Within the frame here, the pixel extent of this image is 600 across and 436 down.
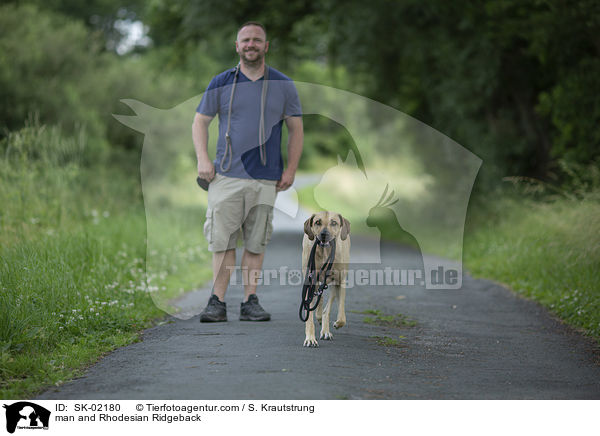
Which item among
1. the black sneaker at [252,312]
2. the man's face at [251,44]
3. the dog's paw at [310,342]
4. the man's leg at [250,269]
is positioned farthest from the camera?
the man's leg at [250,269]

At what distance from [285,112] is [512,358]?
10.8ft

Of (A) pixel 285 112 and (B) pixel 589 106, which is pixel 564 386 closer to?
(A) pixel 285 112

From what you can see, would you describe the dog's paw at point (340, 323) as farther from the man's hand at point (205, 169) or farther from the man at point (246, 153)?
the man's hand at point (205, 169)

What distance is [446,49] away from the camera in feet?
53.2

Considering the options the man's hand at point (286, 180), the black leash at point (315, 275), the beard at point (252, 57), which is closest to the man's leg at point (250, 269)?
the man's hand at point (286, 180)

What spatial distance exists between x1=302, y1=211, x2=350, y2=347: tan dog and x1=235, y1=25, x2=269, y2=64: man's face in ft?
5.94

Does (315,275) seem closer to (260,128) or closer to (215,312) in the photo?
(215,312)

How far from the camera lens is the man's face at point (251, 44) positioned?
23.8 ft

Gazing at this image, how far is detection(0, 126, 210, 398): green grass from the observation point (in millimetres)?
5984

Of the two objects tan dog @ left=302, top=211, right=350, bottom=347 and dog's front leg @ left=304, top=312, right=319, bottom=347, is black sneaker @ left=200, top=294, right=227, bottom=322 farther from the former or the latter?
dog's front leg @ left=304, top=312, right=319, bottom=347

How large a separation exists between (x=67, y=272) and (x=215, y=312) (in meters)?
1.59

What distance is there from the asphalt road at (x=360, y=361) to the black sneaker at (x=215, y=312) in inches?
5.3

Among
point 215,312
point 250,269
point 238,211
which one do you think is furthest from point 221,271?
point 238,211

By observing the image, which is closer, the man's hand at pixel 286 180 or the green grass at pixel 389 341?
the green grass at pixel 389 341
